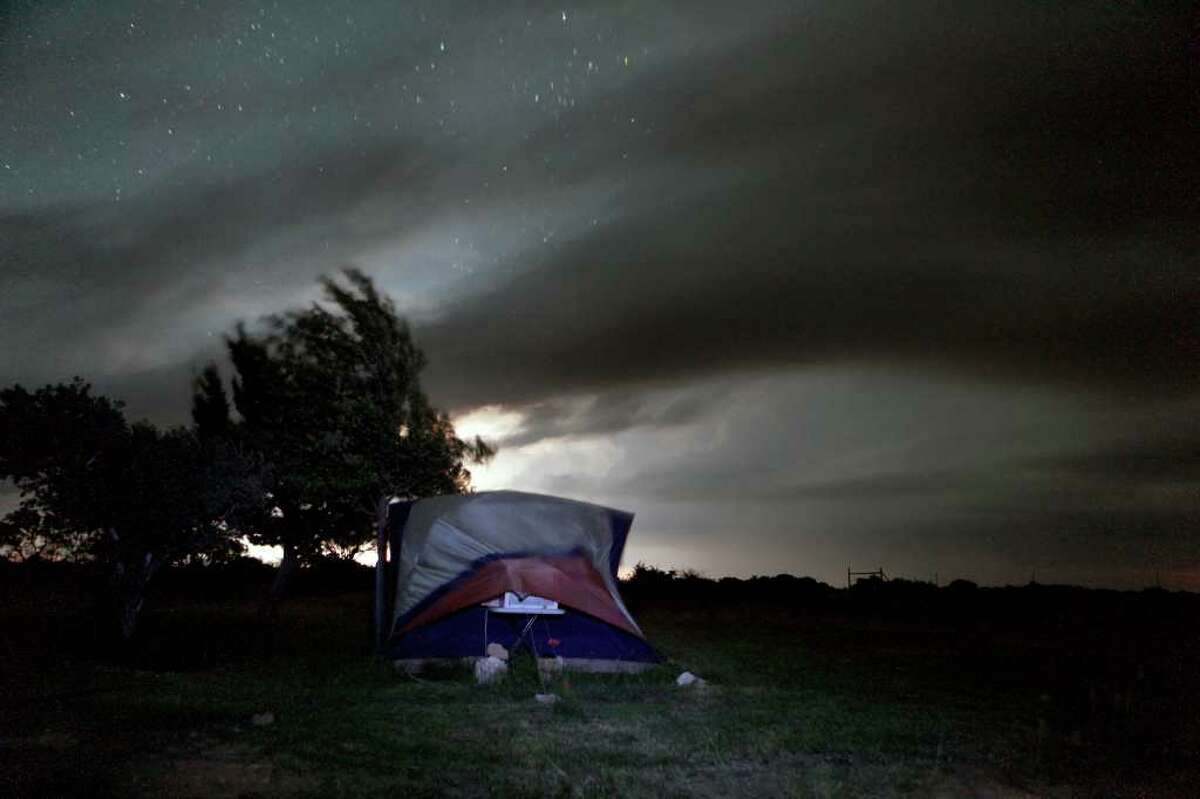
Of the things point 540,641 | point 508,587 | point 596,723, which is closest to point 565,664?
point 540,641

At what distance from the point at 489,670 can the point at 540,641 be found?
6.71 feet

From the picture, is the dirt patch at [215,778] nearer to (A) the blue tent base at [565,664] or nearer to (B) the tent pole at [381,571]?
(A) the blue tent base at [565,664]

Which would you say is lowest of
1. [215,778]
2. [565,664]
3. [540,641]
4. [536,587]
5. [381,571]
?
[215,778]

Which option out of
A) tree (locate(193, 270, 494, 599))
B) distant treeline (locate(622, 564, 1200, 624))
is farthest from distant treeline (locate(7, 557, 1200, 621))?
tree (locate(193, 270, 494, 599))

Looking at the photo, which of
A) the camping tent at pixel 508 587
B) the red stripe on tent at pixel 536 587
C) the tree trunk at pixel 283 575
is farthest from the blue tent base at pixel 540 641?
the tree trunk at pixel 283 575

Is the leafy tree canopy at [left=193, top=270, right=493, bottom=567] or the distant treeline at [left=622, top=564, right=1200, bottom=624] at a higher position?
the leafy tree canopy at [left=193, top=270, right=493, bottom=567]

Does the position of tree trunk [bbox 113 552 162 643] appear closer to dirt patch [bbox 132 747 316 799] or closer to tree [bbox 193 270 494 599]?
tree [bbox 193 270 494 599]

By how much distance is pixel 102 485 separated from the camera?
18094 millimetres

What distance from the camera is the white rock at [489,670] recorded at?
14938mm

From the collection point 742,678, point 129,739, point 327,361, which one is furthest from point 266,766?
point 327,361

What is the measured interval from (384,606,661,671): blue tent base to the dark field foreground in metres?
0.68

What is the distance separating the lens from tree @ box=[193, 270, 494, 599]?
2370 cm

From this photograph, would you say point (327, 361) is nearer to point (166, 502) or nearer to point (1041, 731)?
point (166, 502)

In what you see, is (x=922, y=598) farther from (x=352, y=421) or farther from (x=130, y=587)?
(x=130, y=587)
